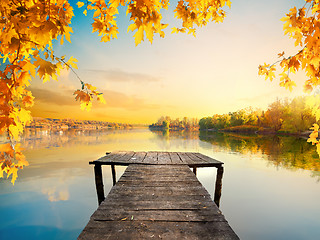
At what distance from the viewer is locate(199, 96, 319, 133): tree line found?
164ft

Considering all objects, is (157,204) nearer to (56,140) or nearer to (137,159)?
(137,159)

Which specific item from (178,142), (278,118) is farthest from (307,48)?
(278,118)

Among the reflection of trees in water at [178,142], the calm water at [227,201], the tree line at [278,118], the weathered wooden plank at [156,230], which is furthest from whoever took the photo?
the tree line at [278,118]

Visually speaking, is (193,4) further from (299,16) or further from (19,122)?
(19,122)

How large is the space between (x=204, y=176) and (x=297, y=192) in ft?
22.7

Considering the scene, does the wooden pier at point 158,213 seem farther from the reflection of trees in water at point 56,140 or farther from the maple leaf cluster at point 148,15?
the reflection of trees in water at point 56,140

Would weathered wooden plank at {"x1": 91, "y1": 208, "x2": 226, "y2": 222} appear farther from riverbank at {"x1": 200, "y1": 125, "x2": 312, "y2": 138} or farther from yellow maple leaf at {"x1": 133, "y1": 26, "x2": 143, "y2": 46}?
riverbank at {"x1": 200, "y1": 125, "x2": 312, "y2": 138}

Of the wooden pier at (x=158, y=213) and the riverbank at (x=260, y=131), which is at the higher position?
the wooden pier at (x=158, y=213)

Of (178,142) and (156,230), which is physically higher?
(156,230)

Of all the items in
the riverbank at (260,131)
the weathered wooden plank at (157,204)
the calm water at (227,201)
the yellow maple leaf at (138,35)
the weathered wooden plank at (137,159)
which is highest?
the yellow maple leaf at (138,35)

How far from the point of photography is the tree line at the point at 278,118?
1969 inches

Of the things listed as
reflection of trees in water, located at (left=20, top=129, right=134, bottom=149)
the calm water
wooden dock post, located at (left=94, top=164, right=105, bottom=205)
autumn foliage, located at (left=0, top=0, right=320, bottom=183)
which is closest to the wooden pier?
autumn foliage, located at (left=0, top=0, right=320, bottom=183)

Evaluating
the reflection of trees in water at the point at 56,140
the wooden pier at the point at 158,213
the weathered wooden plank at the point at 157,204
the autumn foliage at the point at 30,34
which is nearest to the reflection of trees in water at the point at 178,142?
the reflection of trees in water at the point at 56,140

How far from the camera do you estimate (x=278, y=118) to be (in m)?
64.9
